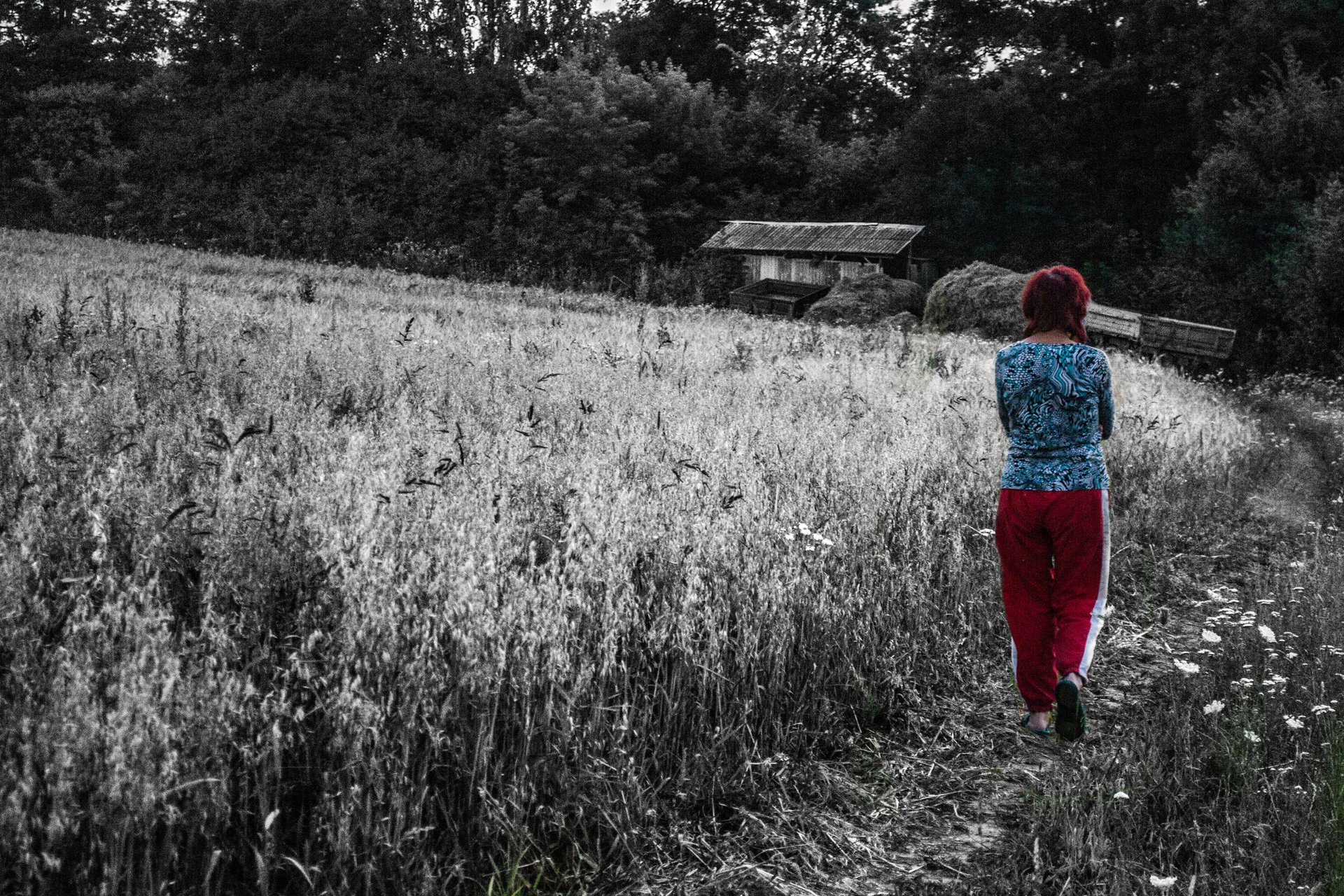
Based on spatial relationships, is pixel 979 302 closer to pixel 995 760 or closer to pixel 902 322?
pixel 902 322

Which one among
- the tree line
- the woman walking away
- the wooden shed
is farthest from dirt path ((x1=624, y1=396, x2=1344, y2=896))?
the wooden shed

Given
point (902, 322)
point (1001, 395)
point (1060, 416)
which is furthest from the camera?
point (902, 322)

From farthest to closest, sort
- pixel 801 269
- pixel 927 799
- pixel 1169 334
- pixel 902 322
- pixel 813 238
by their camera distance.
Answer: pixel 801 269
pixel 813 238
pixel 902 322
pixel 1169 334
pixel 927 799

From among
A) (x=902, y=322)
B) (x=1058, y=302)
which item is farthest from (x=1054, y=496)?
(x=902, y=322)

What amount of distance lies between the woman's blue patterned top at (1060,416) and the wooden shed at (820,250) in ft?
72.7

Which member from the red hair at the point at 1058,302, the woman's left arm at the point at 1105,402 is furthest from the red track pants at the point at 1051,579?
the red hair at the point at 1058,302

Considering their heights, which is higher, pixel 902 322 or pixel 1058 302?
pixel 902 322

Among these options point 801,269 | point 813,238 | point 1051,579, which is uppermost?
point 813,238

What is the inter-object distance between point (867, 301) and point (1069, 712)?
2018cm

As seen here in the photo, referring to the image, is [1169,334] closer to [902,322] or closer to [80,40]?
[902,322]

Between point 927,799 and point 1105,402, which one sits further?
point 1105,402

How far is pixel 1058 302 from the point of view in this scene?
157 inches

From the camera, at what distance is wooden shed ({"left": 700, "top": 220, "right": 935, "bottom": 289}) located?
26859 millimetres

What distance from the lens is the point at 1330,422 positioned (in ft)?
44.1
